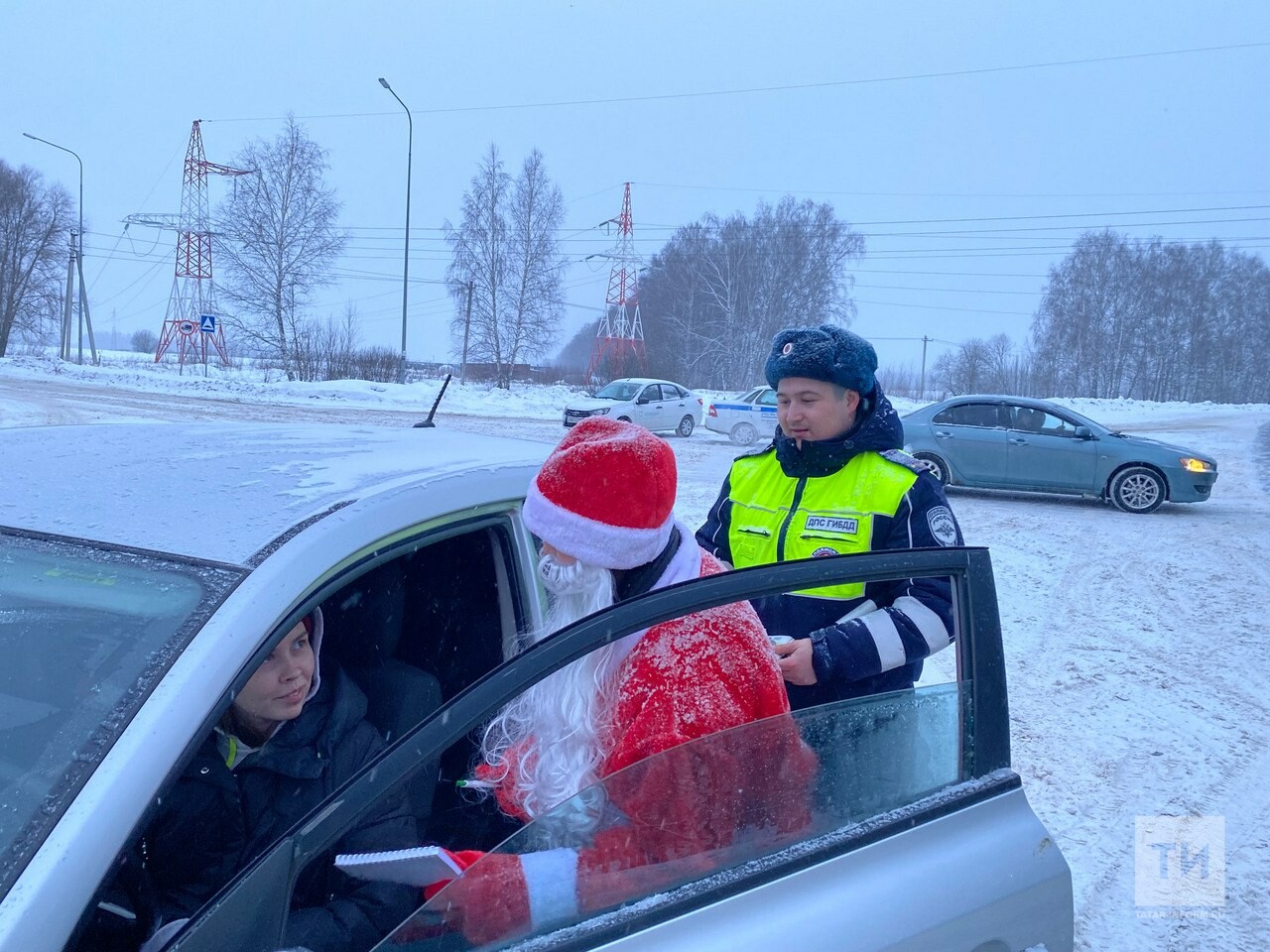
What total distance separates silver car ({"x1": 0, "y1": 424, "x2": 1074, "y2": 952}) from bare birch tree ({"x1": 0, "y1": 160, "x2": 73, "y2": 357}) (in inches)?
1755

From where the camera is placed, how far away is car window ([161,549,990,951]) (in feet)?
3.96

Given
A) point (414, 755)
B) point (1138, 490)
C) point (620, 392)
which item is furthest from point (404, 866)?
point (620, 392)

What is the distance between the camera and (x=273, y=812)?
1790 mm

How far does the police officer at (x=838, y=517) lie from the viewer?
2.09 m

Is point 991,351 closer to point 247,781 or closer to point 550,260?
point 550,260

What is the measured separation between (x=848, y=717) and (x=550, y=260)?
4135cm

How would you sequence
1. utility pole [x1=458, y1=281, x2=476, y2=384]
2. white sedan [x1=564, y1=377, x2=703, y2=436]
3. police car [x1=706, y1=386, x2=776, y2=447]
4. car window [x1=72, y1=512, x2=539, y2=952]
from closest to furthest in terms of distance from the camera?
car window [x1=72, y1=512, x2=539, y2=952], police car [x1=706, y1=386, x2=776, y2=447], white sedan [x1=564, y1=377, x2=703, y2=436], utility pole [x1=458, y1=281, x2=476, y2=384]

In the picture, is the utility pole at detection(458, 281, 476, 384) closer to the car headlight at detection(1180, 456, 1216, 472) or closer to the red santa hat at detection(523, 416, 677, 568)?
the car headlight at detection(1180, 456, 1216, 472)

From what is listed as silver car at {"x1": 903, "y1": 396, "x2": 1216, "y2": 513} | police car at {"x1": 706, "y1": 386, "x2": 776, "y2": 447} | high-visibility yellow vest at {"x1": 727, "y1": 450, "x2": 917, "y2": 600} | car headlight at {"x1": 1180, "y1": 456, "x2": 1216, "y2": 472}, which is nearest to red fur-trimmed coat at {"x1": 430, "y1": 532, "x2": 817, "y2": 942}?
high-visibility yellow vest at {"x1": 727, "y1": 450, "x2": 917, "y2": 600}

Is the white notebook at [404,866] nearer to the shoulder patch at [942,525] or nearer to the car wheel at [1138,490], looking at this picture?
the shoulder patch at [942,525]

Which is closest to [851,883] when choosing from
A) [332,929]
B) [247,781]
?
[332,929]

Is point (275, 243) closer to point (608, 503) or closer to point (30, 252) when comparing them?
point (30, 252)

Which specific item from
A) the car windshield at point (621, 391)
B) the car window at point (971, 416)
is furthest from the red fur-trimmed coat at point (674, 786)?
the car windshield at point (621, 391)

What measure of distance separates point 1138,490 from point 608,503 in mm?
12252
